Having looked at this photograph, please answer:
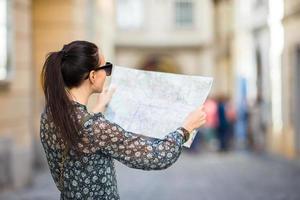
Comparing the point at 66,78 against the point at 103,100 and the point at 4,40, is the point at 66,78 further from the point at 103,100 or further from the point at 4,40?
the point at 4,40

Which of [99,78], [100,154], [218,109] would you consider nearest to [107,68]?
[99,78]

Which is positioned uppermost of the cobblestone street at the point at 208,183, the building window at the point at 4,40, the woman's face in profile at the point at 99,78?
the building window at the point at 4,40

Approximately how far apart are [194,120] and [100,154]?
44 cm

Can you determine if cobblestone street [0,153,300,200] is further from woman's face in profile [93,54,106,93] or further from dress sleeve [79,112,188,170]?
dress sleeve [79,112,188,170]

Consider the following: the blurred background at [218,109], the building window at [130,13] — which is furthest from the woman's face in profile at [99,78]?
the building window at [130,13]

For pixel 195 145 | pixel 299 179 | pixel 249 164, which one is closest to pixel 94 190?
pixel 299 179

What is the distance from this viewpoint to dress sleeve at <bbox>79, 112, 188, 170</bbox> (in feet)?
10.2

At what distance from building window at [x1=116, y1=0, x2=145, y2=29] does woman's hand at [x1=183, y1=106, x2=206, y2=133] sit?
1294 inches

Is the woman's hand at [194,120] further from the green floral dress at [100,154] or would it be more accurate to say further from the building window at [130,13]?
the building window at [130,13]

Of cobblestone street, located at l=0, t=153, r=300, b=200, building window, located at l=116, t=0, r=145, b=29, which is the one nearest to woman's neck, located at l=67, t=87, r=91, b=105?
cobblestone street, located at l=0, t=153, r=300, b=200

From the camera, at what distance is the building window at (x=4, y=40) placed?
11.1 meters

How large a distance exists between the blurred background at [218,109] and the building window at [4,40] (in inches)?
0.6

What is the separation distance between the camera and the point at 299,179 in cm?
1255

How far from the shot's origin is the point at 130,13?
36.4 meters
